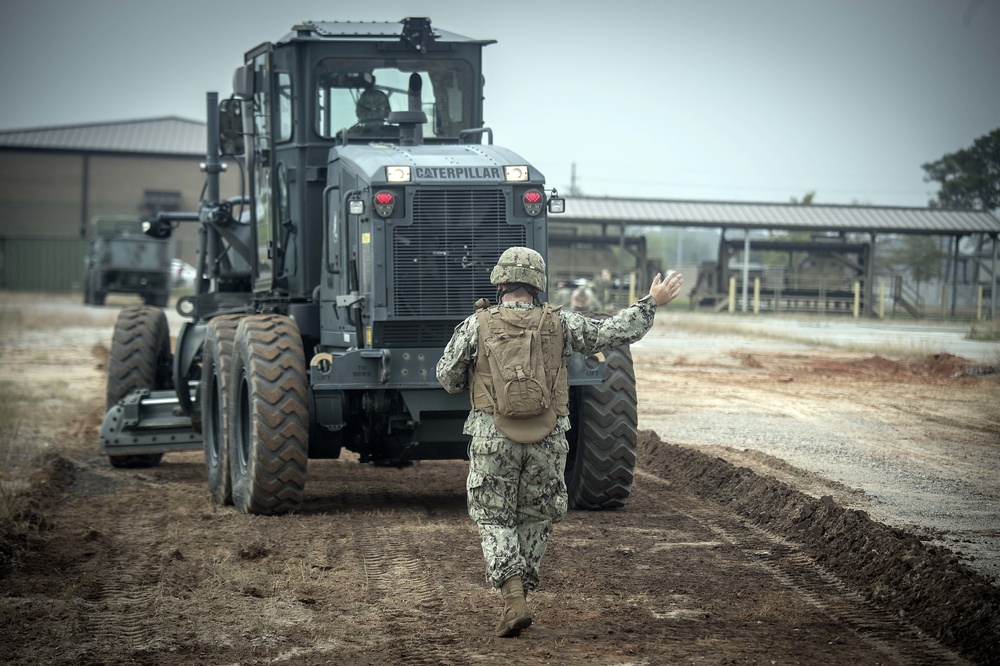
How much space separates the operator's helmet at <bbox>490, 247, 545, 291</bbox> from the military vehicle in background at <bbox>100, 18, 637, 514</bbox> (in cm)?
230

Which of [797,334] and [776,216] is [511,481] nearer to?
[797,334]

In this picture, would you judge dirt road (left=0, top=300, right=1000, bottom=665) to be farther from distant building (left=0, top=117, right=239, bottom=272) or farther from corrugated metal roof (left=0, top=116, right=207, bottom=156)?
corrugated metal roof (left=0, top=116, right=207, bottom=156)

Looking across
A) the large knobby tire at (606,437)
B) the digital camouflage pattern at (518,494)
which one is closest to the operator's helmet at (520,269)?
the digital camouflage pattern at (518,494)

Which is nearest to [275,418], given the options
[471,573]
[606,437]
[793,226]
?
[471,573]

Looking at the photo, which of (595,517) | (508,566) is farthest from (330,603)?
(595,517)

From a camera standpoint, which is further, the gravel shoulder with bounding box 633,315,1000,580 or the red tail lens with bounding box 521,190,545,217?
the gravel shoulder with bounding box 633,315,1000,580

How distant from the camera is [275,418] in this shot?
29.0ft

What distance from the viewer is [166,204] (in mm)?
68125

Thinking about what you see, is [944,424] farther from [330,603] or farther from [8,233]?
[8,233]

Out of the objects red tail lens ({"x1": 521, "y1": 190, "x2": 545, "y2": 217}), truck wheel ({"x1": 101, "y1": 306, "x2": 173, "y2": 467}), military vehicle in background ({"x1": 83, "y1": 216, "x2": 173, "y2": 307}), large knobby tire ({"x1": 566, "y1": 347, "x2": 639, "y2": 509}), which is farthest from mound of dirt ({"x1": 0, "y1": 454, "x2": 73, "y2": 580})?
military vehicle in background ({"x1": 83, "y1": 216, "x2": 173, "y2": 307})

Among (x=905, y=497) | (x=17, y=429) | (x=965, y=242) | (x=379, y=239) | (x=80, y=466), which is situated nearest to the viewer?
(x=379, y=239)

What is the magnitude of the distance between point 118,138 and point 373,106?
64.2 metres

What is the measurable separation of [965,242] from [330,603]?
5296cm

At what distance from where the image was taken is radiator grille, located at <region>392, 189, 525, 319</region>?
351 inches
